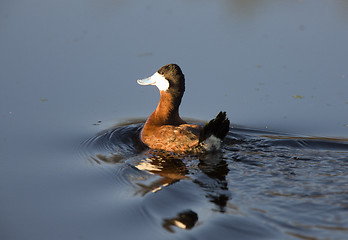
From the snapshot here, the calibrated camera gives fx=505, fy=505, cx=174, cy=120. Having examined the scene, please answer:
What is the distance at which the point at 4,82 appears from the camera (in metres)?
9.09

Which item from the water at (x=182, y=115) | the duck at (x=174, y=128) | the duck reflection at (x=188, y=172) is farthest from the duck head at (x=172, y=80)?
the duck reflection at (x=188, y=172)

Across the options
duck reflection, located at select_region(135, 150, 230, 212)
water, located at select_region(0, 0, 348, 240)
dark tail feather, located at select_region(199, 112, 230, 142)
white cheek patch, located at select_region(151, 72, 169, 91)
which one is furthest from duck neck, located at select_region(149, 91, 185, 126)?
dark tail feather, located at select_region(199, 112, 230, 142)

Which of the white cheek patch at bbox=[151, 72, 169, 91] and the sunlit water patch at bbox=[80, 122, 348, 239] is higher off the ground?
the white cheek patch at bbox=[151, 72, 169, 91]

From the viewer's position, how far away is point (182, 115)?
8773 millimetres

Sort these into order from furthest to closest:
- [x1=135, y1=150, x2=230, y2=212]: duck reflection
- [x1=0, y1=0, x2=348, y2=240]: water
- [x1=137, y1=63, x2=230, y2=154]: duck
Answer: [x1=137, y1=63, x2=230, y2=154]: duck
[x1=135, y1=150, x2=230, y2=212]: duck reflection
[x1=0, y1=0, x2=348, y2=240]: water

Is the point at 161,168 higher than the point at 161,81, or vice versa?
the point at 161,81

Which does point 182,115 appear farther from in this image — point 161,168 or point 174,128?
point 161,168

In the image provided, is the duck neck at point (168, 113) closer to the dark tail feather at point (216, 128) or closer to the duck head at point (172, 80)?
the duck head at point (172, 80)

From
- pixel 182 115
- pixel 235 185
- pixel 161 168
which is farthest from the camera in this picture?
pixel 182 115

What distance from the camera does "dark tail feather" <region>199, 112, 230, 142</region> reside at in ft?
23.1

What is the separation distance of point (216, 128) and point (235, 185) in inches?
46.4

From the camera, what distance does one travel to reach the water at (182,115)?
5.35 meters

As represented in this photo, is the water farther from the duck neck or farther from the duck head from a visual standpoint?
the duck head

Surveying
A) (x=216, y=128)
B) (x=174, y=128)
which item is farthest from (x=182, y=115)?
(x=216, y=128)
